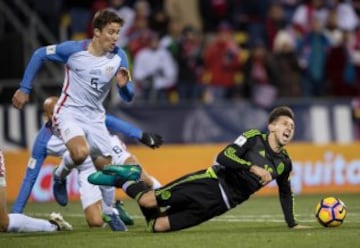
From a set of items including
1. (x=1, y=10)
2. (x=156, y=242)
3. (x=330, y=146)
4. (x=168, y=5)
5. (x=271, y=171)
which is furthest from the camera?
(x=168, y=5)

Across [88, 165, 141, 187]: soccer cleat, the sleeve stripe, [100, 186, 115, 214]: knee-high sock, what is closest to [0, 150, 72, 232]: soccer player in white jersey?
[100, 186, 115, 214]: knee-high sock

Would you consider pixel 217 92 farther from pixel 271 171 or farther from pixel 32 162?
pixel 271 171

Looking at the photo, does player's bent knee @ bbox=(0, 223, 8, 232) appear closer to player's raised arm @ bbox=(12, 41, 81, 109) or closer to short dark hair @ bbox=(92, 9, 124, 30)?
player's raised arm @ bbox=(12, 41, 81, 109)

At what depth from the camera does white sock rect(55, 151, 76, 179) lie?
38.1 feet

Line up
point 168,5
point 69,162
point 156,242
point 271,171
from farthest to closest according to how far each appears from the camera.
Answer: point 168,5 < point 69,162 < point 271,171 < point 156,242

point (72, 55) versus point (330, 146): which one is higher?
point (72, 55)

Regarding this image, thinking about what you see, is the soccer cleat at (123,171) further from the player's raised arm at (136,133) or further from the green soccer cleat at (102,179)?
the player's raised arm at (136,133)

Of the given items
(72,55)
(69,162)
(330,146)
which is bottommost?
(330,146)

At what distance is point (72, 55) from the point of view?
1088 cm

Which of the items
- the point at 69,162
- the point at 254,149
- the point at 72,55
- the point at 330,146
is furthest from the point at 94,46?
the point at 330,146

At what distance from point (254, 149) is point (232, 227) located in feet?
4.16

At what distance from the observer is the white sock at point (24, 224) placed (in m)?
10.2

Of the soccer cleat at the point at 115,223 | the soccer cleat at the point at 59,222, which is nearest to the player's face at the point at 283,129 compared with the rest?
the soccer cleat at the point at 115,223

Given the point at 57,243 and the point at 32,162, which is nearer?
the point at 57,243
